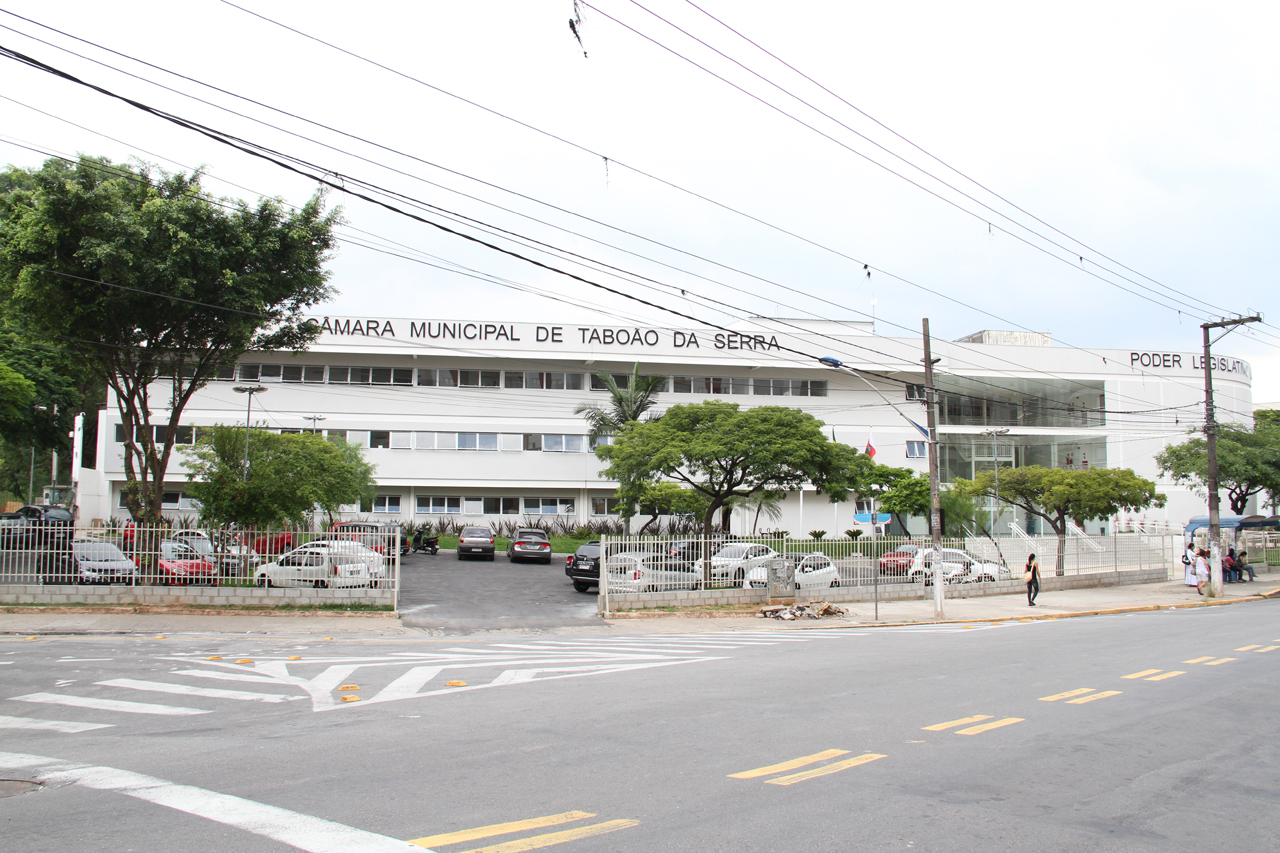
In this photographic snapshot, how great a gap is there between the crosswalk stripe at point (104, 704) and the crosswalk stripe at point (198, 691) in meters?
0.66

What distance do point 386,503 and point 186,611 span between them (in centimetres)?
2817

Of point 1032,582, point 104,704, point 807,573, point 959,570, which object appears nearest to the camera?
point 104,704

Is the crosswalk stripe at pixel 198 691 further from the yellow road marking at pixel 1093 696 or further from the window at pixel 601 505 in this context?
the window at pixel 601 505

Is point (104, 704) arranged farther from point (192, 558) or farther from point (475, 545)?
point (475, 545)

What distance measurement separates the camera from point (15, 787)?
6.03 meters

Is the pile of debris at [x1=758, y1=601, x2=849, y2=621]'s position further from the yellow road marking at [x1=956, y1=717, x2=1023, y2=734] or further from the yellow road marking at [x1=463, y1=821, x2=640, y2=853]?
the yellow road marking at [x1=463, y1=821, x2=640, y2=853]

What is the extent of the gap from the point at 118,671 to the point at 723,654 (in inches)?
357

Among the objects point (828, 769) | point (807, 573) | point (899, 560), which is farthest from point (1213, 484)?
point (828, 769)

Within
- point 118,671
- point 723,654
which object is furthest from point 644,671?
point 118,671

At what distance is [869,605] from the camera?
2533 centimetres

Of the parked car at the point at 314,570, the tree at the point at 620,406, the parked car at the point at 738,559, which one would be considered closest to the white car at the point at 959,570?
the parked car at the point at 738,559

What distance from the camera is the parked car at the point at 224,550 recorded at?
1995 centimetres

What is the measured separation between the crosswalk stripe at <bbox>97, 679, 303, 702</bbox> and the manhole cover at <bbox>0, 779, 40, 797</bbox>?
3.55 metres

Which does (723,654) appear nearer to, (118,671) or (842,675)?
(842,675)
